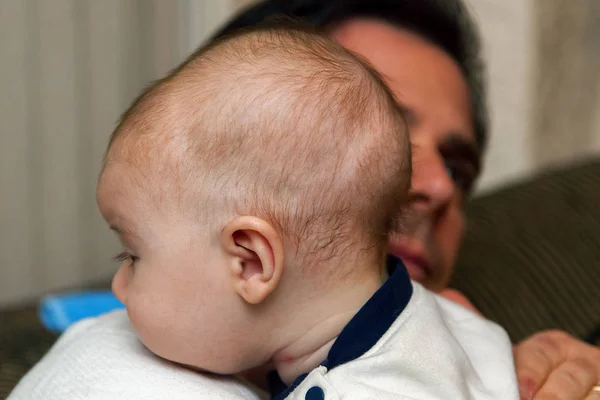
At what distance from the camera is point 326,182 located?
2.39 feet

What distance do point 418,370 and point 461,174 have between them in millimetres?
655

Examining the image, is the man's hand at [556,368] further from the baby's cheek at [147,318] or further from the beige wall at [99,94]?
the beige wall at [99,94]

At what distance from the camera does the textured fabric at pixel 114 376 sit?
73 cm

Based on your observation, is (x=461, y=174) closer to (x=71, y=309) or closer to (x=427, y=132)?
(x=427, y=132)

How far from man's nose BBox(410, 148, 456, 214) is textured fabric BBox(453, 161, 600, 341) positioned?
15.0 inches

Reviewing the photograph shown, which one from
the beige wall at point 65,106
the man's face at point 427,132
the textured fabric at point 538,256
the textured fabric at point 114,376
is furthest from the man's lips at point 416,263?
the beige wall at point 65,106

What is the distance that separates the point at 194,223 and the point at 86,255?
1.96 meters

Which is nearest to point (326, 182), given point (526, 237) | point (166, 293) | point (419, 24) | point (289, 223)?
point (289, 223)

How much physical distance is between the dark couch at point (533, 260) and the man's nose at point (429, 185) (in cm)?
38

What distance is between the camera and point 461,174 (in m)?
1.31

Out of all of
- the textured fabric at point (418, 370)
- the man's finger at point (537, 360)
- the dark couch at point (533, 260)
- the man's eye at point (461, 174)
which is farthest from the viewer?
the dark couch at point (533, 260)

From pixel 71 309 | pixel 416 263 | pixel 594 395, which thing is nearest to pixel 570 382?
pixel 594 395

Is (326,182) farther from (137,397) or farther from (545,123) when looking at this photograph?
(545,123)

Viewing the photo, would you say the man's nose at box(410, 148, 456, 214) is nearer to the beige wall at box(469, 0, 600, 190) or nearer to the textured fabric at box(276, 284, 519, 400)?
the textured fabric at box(276, 284, 519, 400)
